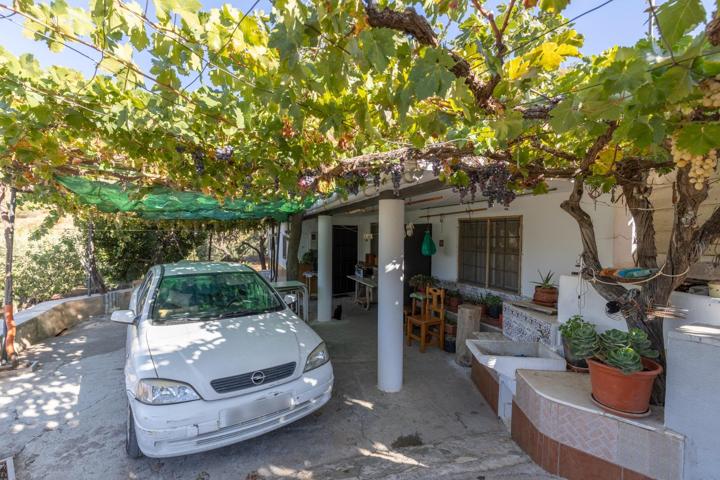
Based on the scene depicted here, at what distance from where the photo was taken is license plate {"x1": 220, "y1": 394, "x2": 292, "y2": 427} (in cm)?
253

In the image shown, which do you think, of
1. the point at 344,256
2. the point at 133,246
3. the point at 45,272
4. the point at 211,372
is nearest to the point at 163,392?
the point at 211,372

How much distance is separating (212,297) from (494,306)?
13.6ft

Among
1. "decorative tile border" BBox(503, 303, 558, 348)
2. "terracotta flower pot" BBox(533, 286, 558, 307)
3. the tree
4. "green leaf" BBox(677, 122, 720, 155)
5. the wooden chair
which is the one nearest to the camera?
"green leaf" BBox(677, 122, 720, 155)

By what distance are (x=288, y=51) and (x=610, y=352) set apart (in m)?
2.77

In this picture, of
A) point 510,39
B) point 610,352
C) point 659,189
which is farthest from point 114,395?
point 659,189

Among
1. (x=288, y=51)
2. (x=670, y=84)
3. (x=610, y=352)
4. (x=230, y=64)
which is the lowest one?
(x=610, y=352)

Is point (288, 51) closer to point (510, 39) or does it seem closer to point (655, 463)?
point (510, 39)

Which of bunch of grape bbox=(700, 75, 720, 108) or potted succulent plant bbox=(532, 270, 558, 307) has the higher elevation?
bunch of grape bbox=(700, 75, 720, 108)

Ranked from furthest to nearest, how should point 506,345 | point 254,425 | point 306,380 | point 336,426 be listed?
point 506,345 < point 336,426 < point 306,380 < point 254,425

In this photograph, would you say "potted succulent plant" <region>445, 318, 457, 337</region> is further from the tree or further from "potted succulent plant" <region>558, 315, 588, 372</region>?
the tree

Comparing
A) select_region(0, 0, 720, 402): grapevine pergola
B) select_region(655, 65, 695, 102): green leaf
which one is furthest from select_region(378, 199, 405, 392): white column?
select_region(655, 65, 695, 102): green leaf

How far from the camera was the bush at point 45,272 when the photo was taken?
10.8 m

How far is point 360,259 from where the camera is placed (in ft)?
34.9

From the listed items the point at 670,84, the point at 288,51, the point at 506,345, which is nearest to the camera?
the point at 670,84
